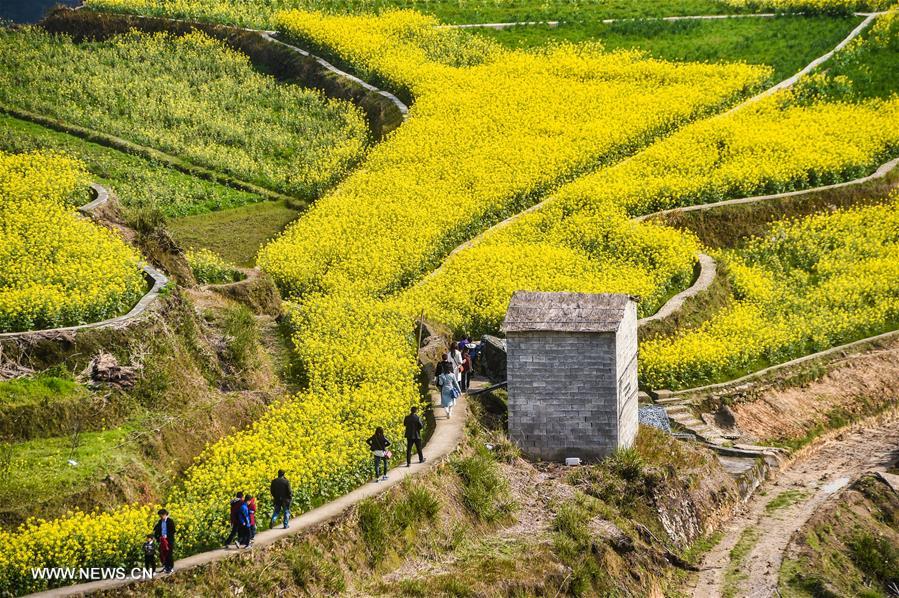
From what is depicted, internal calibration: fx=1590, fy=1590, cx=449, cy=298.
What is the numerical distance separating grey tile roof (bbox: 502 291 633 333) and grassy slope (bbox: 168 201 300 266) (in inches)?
630

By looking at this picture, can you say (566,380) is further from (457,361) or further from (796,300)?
(796,300)

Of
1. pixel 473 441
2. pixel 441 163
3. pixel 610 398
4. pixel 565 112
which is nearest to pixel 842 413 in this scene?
pixel 610 398

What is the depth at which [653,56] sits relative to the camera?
6900cm

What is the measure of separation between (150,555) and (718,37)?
51.2 metres

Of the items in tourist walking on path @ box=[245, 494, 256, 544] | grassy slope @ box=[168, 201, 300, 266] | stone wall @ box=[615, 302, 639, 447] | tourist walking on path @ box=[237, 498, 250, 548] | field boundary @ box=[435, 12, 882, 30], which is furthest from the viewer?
field boundary @ box=[435, 12, 882, 30]

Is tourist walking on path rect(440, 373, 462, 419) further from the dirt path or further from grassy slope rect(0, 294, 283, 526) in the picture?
the dirt path

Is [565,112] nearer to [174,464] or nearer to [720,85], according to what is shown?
[720,85]


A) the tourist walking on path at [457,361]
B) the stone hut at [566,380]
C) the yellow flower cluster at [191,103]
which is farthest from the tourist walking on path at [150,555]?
the yellow flower cluster at [191,103]

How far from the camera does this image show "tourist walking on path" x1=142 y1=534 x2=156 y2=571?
2517 cm

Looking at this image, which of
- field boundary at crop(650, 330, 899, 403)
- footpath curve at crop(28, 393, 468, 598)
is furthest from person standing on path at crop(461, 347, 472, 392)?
field boundary at crop(650, 330, 899, 403)

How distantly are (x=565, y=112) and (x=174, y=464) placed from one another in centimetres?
3495

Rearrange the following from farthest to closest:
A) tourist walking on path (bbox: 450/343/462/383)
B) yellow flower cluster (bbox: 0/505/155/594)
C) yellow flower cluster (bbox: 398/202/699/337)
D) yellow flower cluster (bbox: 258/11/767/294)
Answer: yellow flower cluster (bbox: 258/11/767/294) → yellow flower cluster (bbox: 398/202/699/337) → tourist walking on path (bbox: 450/343/462/383) → yellow flower cluster (bbox: 0/505/155/594)

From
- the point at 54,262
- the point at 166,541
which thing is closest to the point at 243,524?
the point at 166,541

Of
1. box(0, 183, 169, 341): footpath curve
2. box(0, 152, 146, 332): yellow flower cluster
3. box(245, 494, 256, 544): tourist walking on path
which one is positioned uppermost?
box(0, 152, 146, 332): yellow flower cluster
